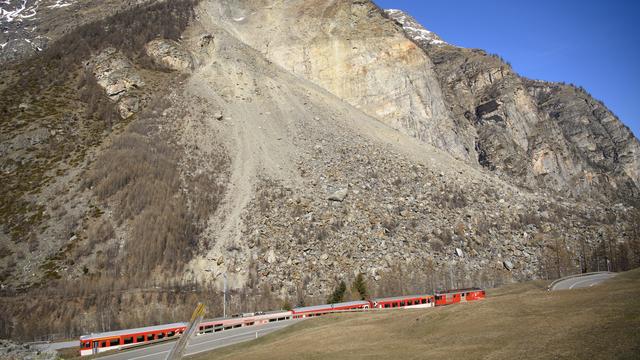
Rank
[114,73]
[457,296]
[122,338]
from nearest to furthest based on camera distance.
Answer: [122,338]
[457,296]
[114,73]

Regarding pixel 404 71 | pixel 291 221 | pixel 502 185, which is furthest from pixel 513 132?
pixel 291 221

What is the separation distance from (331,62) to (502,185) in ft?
181

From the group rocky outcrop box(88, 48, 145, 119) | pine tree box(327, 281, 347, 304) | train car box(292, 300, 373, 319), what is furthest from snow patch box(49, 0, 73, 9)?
train car box(292, 300, 373, 319)

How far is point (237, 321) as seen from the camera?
132 ft

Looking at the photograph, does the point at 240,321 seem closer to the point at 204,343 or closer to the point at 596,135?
the point at 204,343

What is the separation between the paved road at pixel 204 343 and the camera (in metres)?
30.0

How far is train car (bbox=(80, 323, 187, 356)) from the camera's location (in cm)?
3353

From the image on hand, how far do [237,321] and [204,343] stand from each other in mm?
7608

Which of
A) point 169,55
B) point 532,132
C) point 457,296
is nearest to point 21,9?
point 169,55

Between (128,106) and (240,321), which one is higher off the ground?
(128,106)

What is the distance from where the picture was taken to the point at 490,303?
2659 centimetres

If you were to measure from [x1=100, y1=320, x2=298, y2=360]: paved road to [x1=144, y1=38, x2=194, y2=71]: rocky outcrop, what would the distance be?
74.7m

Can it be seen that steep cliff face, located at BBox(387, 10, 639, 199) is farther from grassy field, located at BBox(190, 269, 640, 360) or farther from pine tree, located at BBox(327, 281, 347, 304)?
grassy field, located at BBox(190, 269, 640, 360)

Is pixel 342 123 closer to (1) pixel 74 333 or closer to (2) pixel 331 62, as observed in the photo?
(2) pixel 331 62
